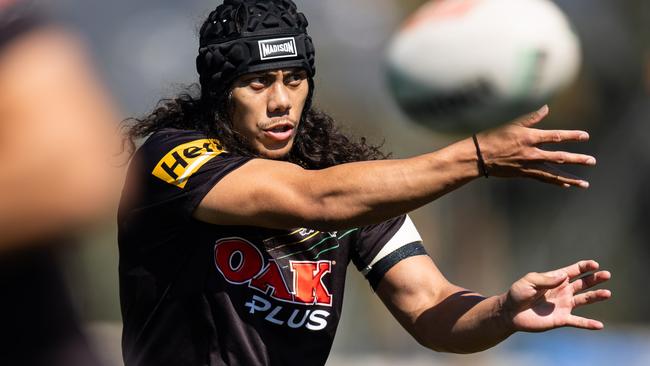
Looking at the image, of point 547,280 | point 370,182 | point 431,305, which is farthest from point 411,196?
point 431,305

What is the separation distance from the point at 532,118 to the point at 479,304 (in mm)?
1025

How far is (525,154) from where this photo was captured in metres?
3.64

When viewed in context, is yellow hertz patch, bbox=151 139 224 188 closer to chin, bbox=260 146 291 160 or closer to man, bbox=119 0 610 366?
man, bbox=119 0 610 366

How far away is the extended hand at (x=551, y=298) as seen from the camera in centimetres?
423

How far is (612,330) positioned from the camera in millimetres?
9695

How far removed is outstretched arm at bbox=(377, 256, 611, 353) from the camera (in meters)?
4.30

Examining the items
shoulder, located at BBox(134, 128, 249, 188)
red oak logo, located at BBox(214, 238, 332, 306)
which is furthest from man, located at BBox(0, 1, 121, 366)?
red oak logo, located at BBox(214, 238, 332, 306)

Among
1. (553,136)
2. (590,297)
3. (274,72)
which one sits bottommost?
(590,297)

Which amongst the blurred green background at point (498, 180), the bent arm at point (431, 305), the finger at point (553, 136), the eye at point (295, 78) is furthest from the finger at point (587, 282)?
the blurred green background at point (498, 180)

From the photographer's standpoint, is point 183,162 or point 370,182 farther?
point 183,162

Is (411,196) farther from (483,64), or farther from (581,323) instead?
(581,323)

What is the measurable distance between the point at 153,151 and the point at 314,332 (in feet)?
2.88

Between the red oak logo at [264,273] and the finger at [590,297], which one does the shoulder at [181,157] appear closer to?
the red oak logo at [264,273]

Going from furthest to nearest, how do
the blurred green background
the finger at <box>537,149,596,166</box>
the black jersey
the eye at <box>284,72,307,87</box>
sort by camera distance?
the blurred green background → the eye at <box>284,72,307,87</box> → the black jersey → the finger at <box>537,149,596,166</box>
